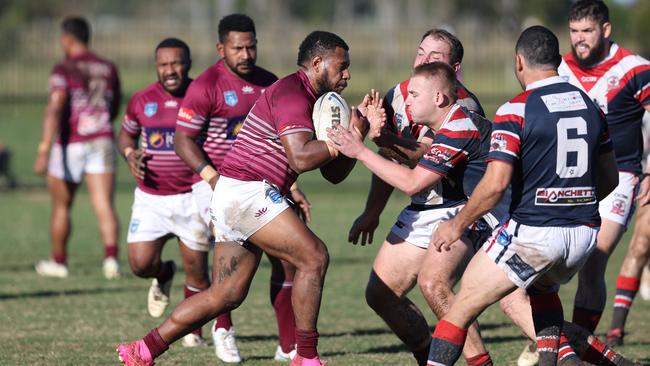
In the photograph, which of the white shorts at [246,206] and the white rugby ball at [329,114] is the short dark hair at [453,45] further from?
the white shorts at [246,206]

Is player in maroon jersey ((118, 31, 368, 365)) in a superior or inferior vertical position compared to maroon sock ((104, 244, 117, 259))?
superior

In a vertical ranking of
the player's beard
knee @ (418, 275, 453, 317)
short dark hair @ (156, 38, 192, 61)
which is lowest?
knee @ (418, 275, 453, 317)

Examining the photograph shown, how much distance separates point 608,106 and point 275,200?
2.88 meters

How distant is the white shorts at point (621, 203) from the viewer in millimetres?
7930

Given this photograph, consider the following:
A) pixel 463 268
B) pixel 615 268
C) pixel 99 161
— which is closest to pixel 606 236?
pixel 463 268

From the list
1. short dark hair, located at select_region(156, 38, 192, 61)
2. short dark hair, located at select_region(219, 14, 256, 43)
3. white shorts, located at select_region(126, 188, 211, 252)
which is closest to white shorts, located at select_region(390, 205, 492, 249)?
short dark hair, located at select_region(219, 14, 256, 43)

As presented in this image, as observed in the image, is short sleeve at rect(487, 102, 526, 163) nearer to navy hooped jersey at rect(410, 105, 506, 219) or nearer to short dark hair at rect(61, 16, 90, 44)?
navy hooped jersey at rect(410, 105, 506, 219)

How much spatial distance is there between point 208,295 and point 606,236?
3.04 metres

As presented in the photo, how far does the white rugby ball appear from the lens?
617 centimetres

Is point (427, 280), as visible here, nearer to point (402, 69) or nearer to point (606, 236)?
point (606, 236)

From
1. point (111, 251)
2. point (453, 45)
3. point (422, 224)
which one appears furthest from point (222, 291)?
point (111, 251)

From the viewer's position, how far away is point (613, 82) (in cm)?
792

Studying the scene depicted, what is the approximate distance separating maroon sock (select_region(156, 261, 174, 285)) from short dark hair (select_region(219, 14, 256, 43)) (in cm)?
201

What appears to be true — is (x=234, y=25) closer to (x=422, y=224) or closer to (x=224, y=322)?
(x=224, y=322)
